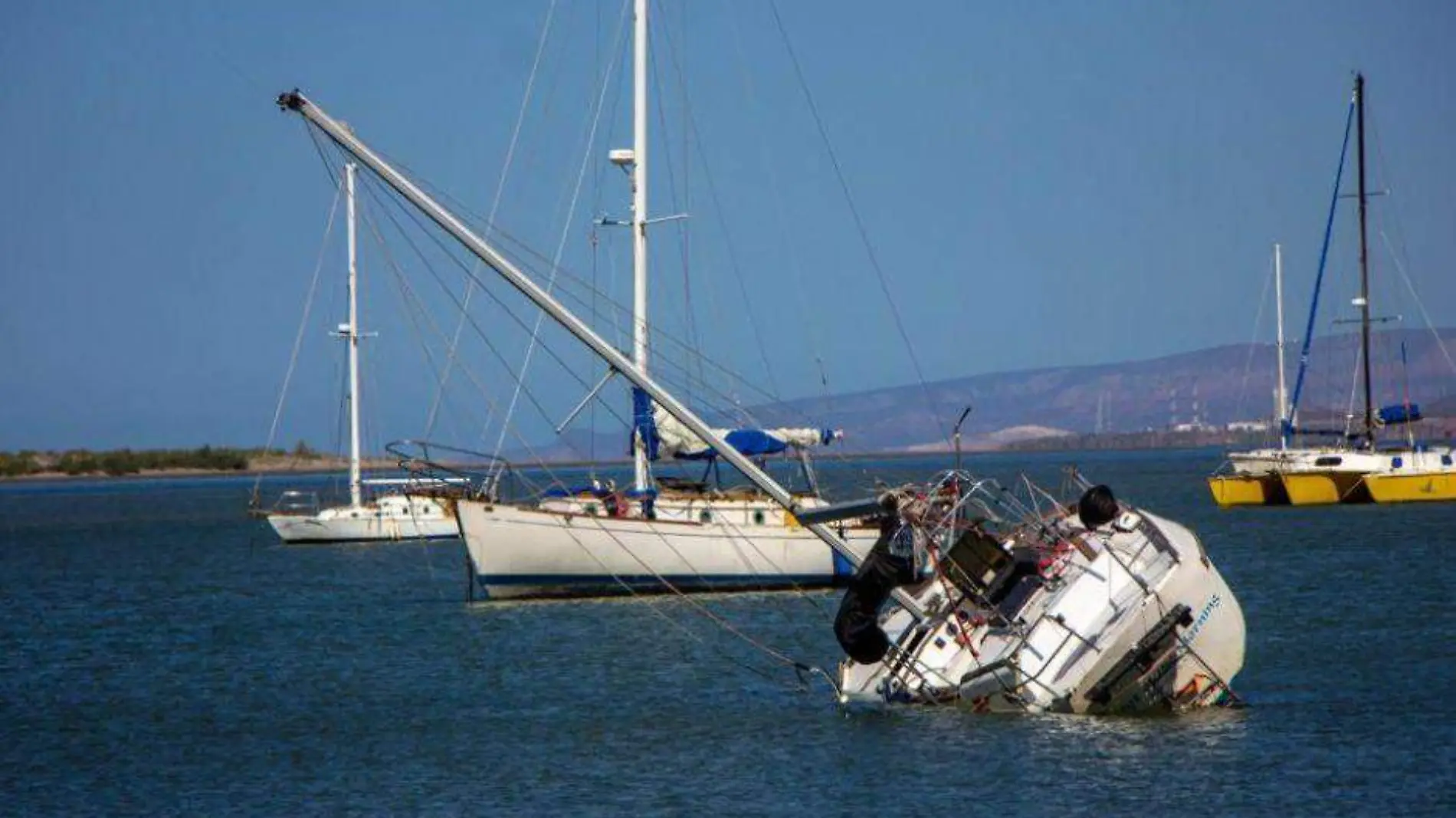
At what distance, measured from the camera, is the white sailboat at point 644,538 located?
57594 millimetres

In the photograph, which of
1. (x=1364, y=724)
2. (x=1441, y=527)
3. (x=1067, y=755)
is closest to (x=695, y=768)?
(x=1067, y=755)

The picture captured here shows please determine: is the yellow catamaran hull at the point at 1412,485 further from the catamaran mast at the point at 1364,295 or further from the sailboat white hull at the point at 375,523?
the sailboat white hull at the point at 375,523

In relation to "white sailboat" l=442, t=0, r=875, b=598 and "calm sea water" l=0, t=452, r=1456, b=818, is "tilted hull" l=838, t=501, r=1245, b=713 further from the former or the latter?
"white sailboat" l=442, t=0, r=875, b=598

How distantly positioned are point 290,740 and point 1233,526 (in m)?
60.7

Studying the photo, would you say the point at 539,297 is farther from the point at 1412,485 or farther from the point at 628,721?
the point at 1412,485

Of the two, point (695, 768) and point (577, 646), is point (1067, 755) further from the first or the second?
point (577, 646)

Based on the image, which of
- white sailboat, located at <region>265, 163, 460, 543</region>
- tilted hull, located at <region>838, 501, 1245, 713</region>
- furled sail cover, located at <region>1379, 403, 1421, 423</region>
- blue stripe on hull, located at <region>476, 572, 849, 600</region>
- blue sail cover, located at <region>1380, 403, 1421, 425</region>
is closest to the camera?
tilted hull, located at <region>838, 501, 1245, 713</region>

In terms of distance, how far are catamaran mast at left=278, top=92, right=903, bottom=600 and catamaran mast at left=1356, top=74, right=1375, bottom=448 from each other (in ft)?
212

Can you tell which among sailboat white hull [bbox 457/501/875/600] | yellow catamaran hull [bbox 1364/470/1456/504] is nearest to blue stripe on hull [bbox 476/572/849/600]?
sailboat white hull [bbox 457/501/875/600]

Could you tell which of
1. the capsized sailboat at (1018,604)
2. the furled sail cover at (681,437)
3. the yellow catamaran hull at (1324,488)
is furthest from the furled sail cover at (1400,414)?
the capsized sailboat at (1018,604)

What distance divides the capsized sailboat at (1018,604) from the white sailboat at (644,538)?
17.3 meters

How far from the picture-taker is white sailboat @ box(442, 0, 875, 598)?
57.6 m

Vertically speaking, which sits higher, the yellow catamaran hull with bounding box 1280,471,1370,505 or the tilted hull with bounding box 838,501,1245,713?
the yellow catamaran hull with bounding box 1280,471,1370,505

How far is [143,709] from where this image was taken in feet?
143
